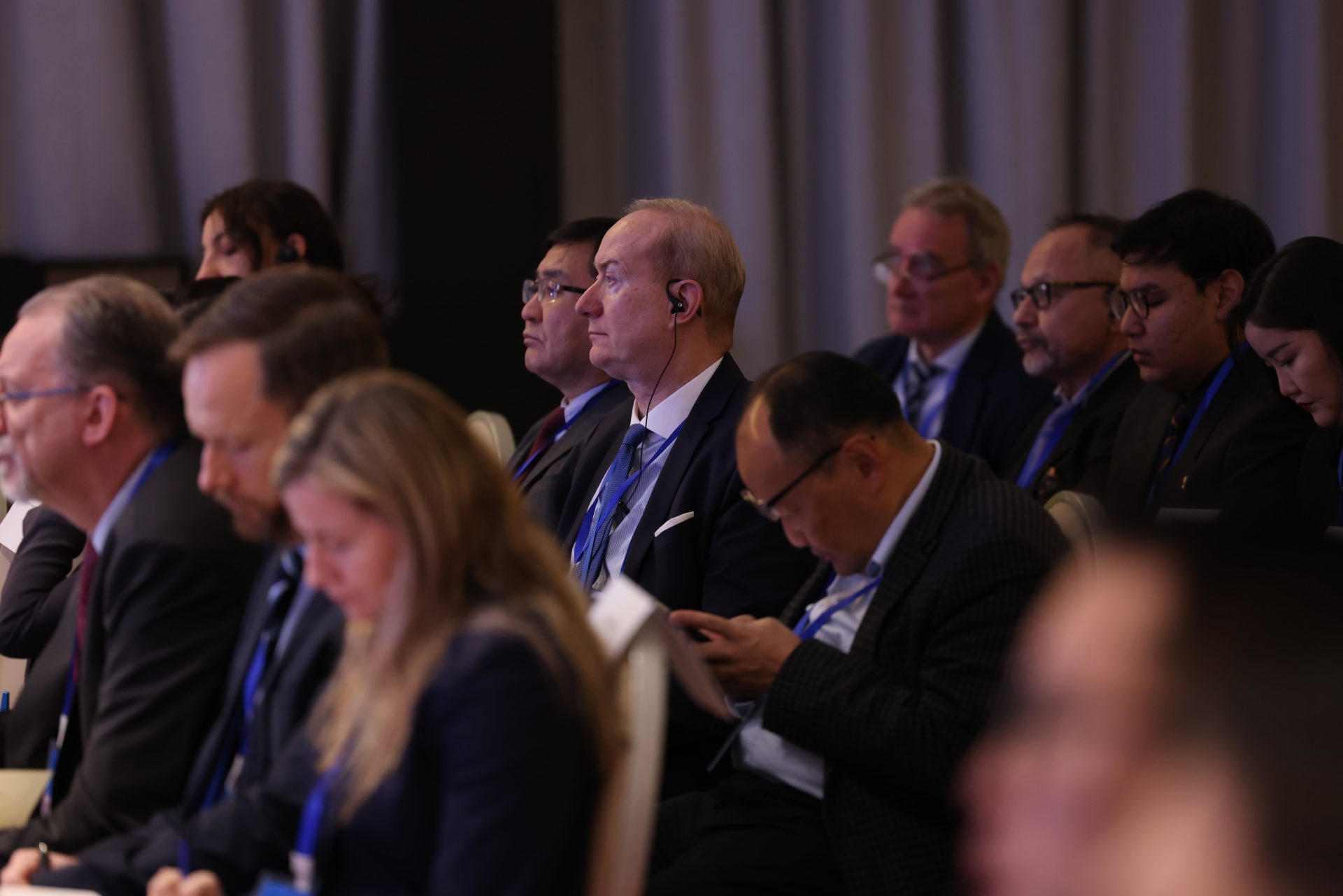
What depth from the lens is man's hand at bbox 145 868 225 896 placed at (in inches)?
60.6

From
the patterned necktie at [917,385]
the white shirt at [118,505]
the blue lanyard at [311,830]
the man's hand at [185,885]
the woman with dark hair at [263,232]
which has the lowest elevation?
the patterned necktie at [917,385]

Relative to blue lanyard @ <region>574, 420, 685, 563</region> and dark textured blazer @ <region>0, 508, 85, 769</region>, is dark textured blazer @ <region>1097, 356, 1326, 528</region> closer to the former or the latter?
blue lanyard @ <region>574, 420, 685, 563</region>

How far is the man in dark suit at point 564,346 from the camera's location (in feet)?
11.8

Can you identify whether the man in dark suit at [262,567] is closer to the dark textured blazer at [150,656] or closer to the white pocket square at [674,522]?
the dark textured blazer at [150,656]

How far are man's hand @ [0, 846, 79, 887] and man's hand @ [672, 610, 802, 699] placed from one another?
94cm

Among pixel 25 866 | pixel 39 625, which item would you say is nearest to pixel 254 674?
pixel 25 866

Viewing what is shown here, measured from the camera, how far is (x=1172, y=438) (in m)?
3.35

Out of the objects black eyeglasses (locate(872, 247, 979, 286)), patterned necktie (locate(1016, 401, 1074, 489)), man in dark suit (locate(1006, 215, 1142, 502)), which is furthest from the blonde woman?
black eyeglasses (locate(872, 247, 979, 286))

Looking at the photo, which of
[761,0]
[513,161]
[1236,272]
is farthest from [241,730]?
[761,0]

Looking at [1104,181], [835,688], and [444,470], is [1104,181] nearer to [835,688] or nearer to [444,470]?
[835,688]

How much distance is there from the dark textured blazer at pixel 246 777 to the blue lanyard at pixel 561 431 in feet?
5.68

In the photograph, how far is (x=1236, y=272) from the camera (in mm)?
3420

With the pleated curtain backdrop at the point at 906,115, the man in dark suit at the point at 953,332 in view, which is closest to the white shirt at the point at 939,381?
the man in dark suit at the point at 953,332

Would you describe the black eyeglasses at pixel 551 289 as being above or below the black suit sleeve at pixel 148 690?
above
